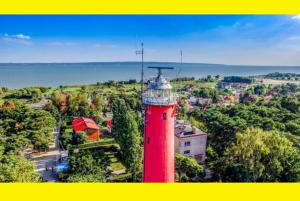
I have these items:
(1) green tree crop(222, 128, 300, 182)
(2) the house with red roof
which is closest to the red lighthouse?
(1) green tree crop(222, 128, 300, 182)

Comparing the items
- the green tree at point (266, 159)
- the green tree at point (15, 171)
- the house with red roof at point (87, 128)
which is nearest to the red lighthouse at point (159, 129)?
the green tree at point (15, 171)

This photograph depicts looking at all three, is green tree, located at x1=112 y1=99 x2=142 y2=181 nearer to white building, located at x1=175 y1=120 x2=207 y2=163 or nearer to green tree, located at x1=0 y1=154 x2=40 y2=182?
white building, located at x1=175 y1=120 x2=207 y2=163

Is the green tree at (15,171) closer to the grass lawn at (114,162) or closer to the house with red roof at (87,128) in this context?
the grass lawn at (114,162)

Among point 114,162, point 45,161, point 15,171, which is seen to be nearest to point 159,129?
point 15,171

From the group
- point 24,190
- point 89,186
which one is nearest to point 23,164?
point 24,190

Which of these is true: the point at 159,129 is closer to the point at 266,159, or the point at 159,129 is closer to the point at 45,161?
the point at 266,159

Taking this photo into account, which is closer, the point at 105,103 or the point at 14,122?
the point at 14,122

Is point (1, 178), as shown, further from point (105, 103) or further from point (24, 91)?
point (24, 91)
